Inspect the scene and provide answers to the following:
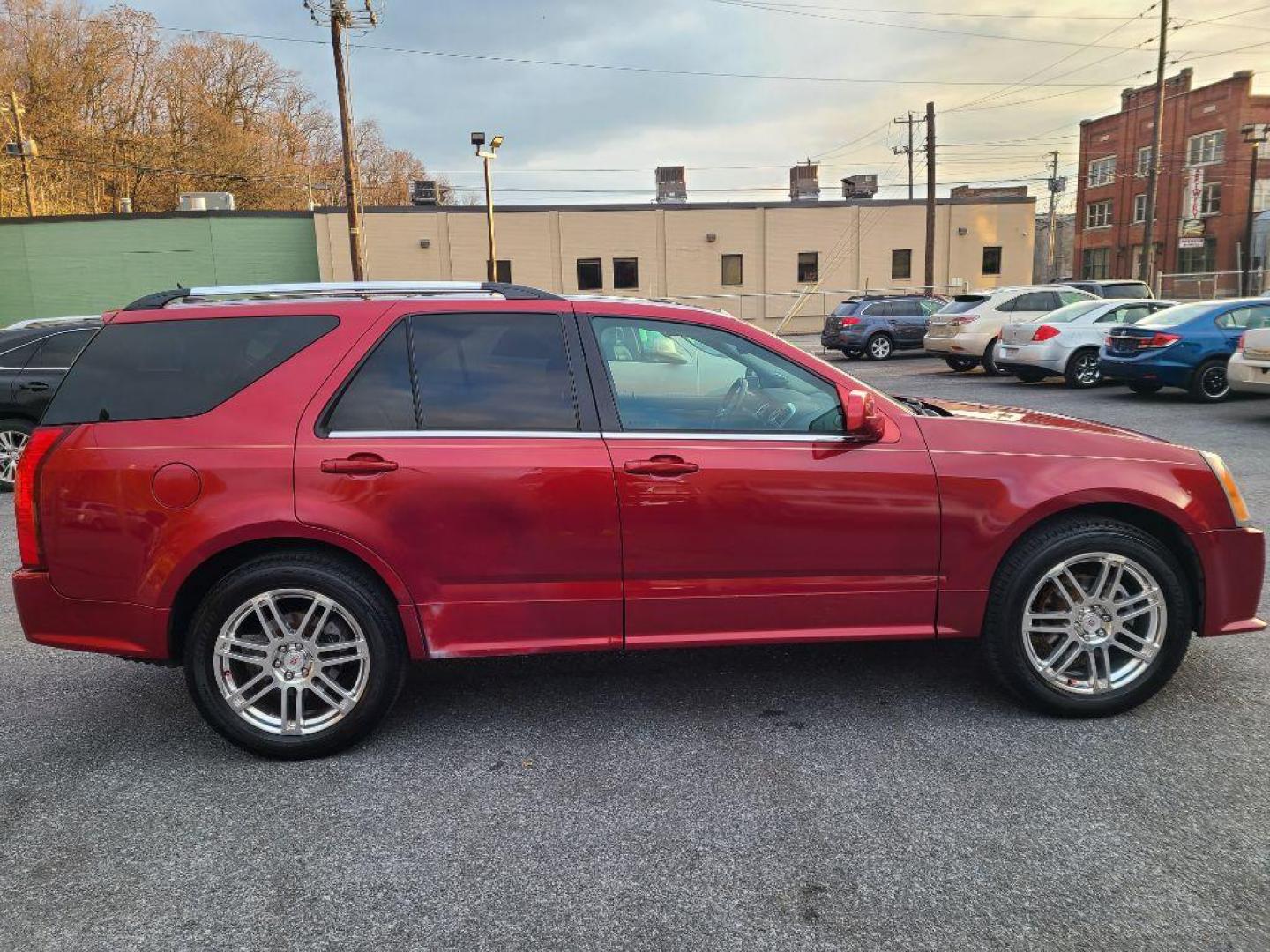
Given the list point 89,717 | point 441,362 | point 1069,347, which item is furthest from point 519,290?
point 1069,347

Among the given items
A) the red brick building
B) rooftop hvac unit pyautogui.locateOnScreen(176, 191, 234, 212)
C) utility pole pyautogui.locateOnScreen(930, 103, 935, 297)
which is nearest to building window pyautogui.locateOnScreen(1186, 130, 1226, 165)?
the red brick building

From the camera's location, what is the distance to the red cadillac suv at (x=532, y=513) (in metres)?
3.28

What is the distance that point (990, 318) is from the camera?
18062 millimetres

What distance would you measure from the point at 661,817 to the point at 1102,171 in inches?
2572

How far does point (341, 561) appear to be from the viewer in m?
3.35

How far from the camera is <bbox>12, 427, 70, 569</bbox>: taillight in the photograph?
10.8 ft

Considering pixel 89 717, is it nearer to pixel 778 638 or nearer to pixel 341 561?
pixel 341 561

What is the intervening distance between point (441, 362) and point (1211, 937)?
3.00m

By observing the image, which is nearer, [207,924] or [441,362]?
[207,924]

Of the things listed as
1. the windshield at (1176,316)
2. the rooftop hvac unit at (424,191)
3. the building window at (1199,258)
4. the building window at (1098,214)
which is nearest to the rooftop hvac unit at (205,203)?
the rooftop hvac unit at (424,191)

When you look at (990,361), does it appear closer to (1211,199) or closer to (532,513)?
(532,513)

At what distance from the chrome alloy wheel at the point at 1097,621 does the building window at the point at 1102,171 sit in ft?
203

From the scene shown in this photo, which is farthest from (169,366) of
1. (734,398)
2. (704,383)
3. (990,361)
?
(990,361)

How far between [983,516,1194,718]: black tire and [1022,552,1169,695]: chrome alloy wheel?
2cm
